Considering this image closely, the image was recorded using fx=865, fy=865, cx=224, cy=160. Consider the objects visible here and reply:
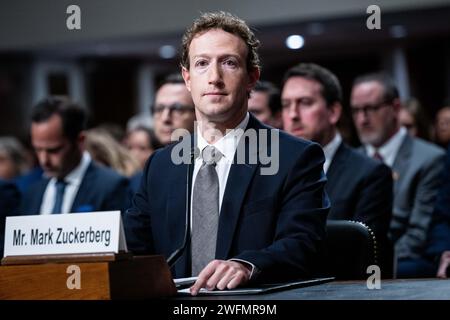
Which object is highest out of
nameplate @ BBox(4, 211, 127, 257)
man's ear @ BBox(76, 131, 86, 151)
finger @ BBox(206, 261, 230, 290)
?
man's ear @ BBox(76, 131, 86, 151)

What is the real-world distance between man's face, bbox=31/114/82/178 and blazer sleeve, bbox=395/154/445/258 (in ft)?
5.71

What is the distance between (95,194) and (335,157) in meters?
1.33

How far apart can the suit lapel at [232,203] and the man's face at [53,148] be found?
88.9 inches

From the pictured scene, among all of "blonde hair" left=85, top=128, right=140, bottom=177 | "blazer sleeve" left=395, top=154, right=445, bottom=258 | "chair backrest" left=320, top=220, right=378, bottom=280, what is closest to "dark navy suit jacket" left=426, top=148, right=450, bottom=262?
"blazer sleeve" left=395, top=154, right=445, bottom=258

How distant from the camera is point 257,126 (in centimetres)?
252

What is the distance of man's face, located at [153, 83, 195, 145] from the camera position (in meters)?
4.41

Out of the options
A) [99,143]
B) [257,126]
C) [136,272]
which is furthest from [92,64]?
[136,272]

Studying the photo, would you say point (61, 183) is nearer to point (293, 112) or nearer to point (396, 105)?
point (293, 112)

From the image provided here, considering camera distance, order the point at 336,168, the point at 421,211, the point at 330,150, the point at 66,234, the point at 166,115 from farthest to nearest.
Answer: the point at 166,115, the point at 421,211, the point at 330,150, the point at 336,168, the point at 66,234

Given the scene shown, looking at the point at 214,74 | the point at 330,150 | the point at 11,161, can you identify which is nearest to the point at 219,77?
the point at 214,74

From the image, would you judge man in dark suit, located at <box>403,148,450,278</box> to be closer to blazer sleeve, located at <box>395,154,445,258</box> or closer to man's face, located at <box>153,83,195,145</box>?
blazer sleeve, located at <box>395,154,445,258</box>

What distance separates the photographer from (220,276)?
204 centimetres

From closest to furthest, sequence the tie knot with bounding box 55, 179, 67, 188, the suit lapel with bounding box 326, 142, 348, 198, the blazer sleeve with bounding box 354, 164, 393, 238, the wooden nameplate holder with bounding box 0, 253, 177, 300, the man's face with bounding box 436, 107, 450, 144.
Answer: the wooden nameplate holder with bounding box 0, 253, 177, 300 < the blazer sleeve with bounding box 354, 164, 393, 238 < the suit lapel with bounding box 326, 142, 348, 198 < the tie knot with bounding box 55, 179, 67, 188 < the man's face with bounding box 436, 107, 450, 144
